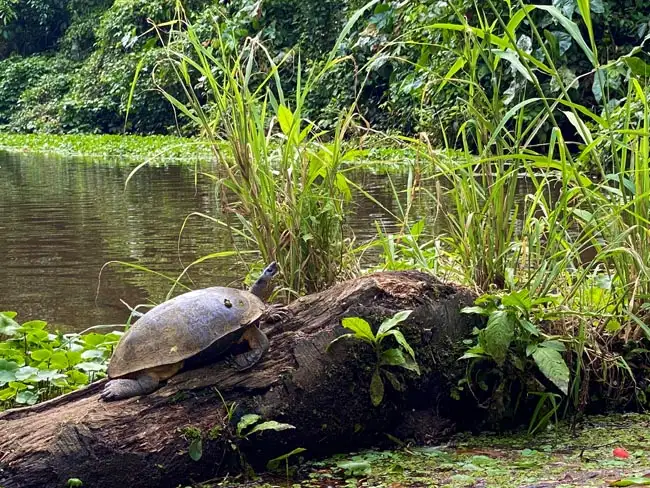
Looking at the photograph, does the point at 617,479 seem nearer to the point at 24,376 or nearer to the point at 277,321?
the point at 277,321

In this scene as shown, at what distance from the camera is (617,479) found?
2.01 metres

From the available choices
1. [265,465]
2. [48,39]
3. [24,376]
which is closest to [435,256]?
[265,465]

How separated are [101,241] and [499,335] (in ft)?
15.3

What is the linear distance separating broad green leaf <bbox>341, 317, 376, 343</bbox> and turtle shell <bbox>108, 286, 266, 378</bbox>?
0.27 meters

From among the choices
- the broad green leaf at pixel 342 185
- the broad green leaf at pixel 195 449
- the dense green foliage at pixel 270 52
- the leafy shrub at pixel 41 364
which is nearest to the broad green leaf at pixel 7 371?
the leafy shrub at pixel 41 364

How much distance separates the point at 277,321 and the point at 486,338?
613 mm

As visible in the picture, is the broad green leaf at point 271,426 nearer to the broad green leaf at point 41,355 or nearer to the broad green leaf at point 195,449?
the broad green leaf at point 195,449

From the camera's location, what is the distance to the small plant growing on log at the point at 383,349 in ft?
7.73

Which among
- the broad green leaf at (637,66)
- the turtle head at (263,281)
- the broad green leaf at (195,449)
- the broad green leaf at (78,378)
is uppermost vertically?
the broad green leaf at (637,66)

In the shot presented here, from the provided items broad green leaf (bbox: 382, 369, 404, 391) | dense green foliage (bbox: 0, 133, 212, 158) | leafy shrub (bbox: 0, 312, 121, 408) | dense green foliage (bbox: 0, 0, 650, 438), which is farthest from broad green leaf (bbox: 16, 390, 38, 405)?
dense green foliage (bbox: 0, 133, 212, 158)

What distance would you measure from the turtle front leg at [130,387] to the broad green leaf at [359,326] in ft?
1.80

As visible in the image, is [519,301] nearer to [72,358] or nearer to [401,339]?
[401,339]

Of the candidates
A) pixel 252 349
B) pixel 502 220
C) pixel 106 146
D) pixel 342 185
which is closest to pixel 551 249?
pixel 502 220

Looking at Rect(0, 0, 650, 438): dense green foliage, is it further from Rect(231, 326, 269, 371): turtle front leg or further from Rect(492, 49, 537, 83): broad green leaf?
Rect(231, 326, 269, 371): turtle front leg
